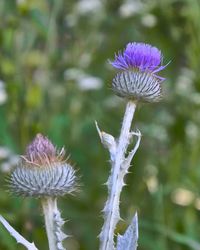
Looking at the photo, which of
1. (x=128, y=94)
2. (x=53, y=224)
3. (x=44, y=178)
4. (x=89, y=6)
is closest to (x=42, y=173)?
(x=44, y=178)

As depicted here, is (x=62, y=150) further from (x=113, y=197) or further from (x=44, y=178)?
(x=113, y=197)

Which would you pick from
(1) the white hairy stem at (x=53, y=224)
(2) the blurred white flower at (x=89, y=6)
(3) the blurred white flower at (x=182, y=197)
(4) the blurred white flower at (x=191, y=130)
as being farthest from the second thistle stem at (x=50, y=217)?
(2) the blurred white flower at (x=89, y=6)

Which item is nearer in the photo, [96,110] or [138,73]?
[138,73]

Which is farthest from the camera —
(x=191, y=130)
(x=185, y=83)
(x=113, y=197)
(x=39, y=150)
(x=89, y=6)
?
(x=89, y=6)

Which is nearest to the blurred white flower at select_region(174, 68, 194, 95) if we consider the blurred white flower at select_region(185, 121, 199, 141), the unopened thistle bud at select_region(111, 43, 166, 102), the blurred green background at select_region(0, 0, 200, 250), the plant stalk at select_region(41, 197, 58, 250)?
the blurred green background at select_region(0, 0, 200, 250)

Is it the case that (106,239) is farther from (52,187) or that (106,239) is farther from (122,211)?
(122,211)

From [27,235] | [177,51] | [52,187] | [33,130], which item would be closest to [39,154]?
[52,187]

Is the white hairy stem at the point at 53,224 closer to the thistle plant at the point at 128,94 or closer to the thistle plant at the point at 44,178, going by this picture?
the thistle plant at the point at 44,178
